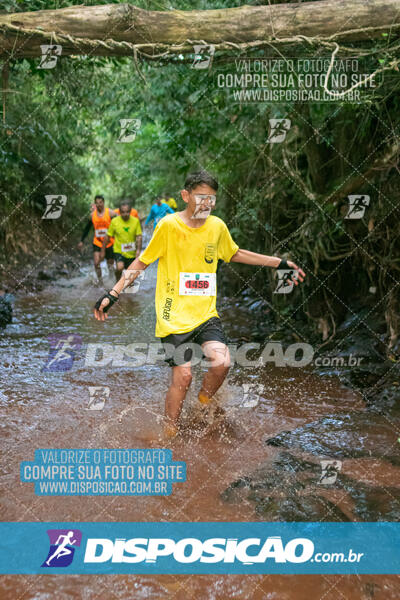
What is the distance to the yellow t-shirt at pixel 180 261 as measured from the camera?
4.12m

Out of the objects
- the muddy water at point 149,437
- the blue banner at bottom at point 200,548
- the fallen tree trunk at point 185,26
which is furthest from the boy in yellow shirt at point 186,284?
the fallen tree trunk at point 185,26

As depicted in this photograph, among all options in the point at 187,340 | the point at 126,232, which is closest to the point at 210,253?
the point at 187,340

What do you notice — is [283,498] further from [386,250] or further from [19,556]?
[386,250]

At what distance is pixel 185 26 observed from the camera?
5.39 m

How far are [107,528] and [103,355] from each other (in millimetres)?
3769

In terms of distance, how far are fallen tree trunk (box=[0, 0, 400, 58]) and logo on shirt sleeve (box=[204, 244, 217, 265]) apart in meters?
2.26

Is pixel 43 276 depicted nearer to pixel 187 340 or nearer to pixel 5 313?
pixel 5 313

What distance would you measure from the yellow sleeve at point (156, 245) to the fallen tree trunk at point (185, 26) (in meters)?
2.21

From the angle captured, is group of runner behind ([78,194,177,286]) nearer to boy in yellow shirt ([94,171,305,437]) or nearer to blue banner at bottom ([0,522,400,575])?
boy in yellow shirt ([94,171,305,437])

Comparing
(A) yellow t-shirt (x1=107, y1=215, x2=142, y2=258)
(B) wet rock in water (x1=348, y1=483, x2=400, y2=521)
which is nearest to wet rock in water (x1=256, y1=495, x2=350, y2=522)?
(B) wet rock in water (x1=348, y1=483, x2=400, y2=521)

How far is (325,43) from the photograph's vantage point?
5305 mm

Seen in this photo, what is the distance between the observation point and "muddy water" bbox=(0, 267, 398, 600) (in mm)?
2799

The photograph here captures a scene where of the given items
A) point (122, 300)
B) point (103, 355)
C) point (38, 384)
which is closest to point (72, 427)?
point (38, 384)

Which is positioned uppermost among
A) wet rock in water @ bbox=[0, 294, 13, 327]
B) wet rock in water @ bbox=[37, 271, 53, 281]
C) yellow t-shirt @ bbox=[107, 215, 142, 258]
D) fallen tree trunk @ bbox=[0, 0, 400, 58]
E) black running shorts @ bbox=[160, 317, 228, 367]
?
fallen tree trunk @ bbox=[0, 0, 400, 58]
